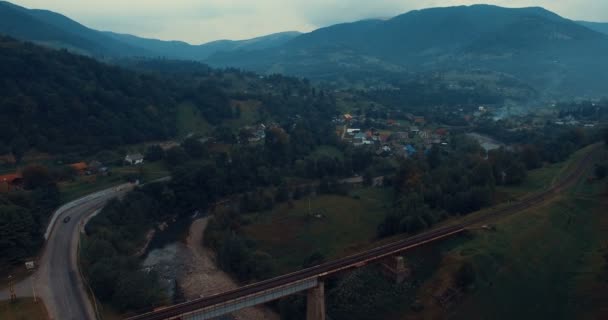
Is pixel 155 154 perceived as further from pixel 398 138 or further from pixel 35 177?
pixel 398 138

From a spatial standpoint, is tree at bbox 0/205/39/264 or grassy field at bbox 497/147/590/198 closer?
tree at bbox 0/205/39/264

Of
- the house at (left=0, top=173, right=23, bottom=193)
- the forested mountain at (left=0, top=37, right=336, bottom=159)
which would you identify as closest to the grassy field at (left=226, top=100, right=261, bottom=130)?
the forested mountain at (left=0, top=37, right=336, bottom=159)

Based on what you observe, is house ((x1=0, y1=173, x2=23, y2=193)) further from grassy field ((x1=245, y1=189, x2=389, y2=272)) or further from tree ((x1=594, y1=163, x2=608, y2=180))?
tree ((x1=594, y1=163, x2=608, y2=180))

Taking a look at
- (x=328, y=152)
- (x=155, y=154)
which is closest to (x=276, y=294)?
(x=155, y=154)

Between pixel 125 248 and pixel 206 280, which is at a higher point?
pixel 125 248

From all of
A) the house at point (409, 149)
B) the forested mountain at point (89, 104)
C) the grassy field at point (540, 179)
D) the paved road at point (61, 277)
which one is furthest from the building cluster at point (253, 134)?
the grassy field at point (540, 179)

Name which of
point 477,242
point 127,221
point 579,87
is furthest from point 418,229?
point 579,87

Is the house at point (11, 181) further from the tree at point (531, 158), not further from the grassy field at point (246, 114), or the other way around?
the tree at point (531, 158)
